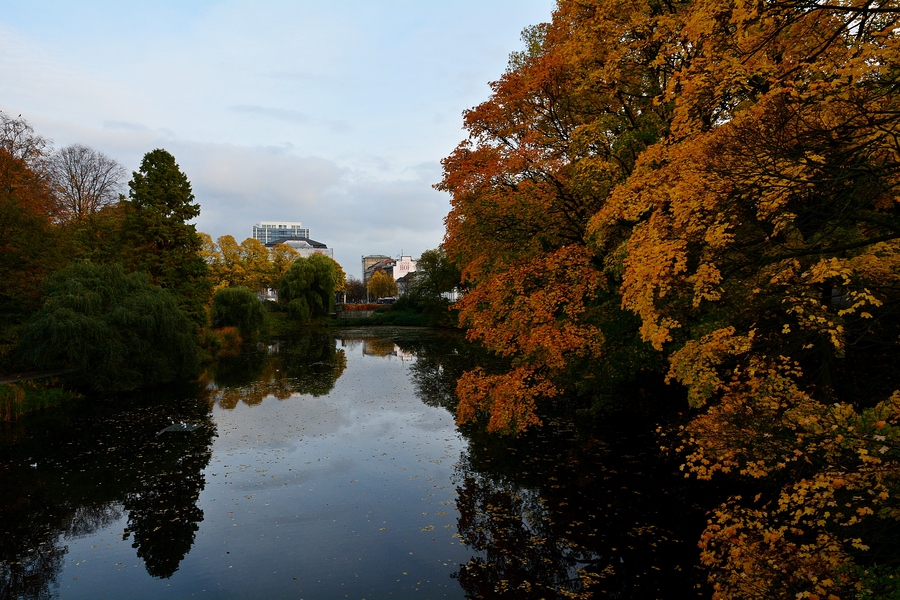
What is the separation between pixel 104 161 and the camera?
41.0m

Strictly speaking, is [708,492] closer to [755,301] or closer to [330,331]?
[755,301]

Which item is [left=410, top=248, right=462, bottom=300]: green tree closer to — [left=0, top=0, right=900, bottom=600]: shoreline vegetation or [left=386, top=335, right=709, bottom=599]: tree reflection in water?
[left=0, top=0, right=900, bottom=600]: shoreline vegetation

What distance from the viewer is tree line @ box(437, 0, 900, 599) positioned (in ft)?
18.6

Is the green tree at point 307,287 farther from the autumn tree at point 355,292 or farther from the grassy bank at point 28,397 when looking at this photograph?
the autumn tree at point 355,292

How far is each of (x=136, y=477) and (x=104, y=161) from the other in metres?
37.2

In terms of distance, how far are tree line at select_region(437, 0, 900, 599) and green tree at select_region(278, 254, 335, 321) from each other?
5106cm

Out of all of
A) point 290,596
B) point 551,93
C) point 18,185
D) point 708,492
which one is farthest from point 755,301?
point 18,185

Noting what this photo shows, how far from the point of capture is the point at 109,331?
22.3 metres

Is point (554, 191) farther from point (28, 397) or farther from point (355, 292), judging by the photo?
point (355, 292)

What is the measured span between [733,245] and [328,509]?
9630 millimetres

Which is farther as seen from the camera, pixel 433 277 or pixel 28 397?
pixel 433 277

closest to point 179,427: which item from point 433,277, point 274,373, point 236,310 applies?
point 274,373

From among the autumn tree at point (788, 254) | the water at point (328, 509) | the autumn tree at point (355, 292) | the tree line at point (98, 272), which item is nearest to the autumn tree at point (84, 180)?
the tree line at point (98, 272)

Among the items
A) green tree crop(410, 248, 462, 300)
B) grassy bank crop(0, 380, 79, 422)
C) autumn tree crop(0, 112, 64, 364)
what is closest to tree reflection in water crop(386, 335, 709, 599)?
grassy bank crop(0, 380, 79, 422)
